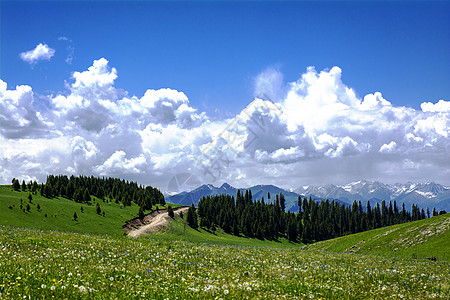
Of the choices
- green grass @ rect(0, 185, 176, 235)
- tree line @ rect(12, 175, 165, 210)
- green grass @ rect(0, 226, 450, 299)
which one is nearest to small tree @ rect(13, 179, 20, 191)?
tree line @ rect(12, 175, 165, 210)

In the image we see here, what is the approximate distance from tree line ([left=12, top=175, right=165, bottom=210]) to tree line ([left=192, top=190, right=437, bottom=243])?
34308mm

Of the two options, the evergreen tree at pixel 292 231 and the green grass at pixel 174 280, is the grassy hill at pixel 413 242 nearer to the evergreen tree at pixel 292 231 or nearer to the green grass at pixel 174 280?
the green grass at pixel 174 280

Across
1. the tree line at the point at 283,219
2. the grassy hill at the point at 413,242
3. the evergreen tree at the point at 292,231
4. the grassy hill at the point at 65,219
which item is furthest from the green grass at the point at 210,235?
the grassy hill at the point at 413,242

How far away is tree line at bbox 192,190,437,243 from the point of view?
504 feet

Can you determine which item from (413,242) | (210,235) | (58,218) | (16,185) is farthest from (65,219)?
(413,242)

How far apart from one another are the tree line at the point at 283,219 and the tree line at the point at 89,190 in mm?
34308

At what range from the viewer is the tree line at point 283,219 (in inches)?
6048

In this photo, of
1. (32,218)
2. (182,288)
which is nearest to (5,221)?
(32,218)

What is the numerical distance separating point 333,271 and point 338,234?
179399mm

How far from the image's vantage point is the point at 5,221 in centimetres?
7531

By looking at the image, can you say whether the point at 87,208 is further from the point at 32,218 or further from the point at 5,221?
the point at 5,221

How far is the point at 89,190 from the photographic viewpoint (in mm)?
173250

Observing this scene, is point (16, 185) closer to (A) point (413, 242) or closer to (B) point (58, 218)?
(B) point (58, 218)

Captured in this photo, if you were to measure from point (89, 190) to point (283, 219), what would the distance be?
113532 millimetres
